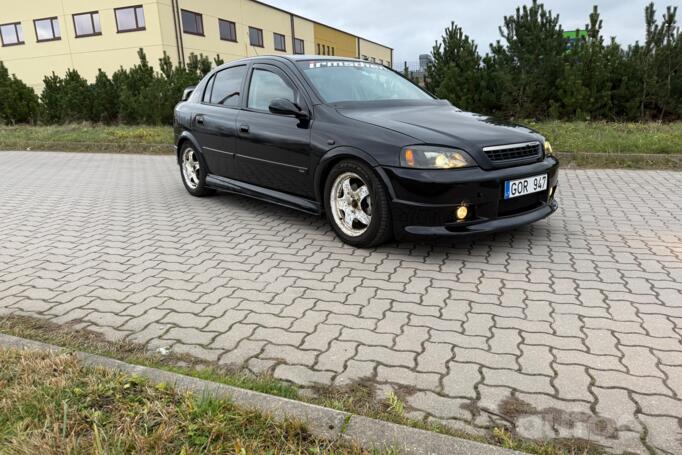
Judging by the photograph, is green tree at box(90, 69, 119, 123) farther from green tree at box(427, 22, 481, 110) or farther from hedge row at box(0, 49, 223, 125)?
green tree at box(427, 22, 481, 110)

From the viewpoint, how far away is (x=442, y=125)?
4.31 metres

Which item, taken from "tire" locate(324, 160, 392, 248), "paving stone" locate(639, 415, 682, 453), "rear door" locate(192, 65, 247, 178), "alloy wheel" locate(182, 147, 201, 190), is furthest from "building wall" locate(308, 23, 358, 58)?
"paving stone" locate(639, 415, 682, 453)

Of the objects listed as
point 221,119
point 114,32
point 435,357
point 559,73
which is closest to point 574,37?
point 559,73

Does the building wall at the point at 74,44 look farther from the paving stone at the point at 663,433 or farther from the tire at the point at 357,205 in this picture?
the paving stone at the point at 663,433

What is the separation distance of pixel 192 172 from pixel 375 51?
56.4 meters

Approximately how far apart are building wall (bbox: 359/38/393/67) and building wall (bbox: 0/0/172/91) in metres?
27.4

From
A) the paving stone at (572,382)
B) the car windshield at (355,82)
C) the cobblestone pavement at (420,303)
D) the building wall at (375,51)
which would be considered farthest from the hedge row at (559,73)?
the building wall at (375,51)

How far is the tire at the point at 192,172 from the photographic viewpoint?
6.56 meters

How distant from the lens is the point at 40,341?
9.68 feet

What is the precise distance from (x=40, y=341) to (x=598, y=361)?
3.03 metres

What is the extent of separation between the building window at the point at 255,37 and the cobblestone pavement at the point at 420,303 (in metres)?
32.1

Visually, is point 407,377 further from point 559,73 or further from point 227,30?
point 227,30

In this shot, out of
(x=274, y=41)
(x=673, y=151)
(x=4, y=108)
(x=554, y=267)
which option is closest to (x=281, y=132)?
(x=554, y=267)

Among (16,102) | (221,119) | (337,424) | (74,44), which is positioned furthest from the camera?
(74,44)
